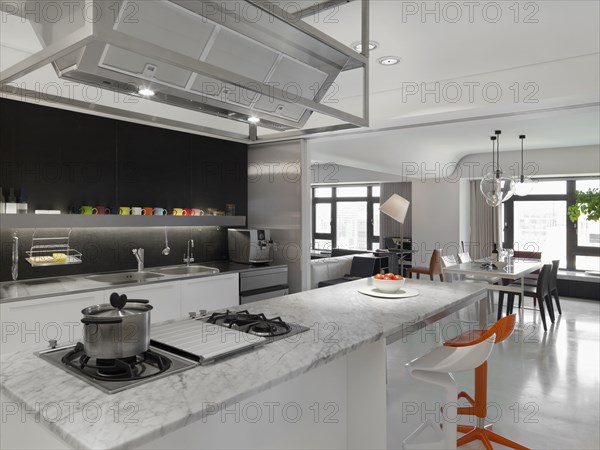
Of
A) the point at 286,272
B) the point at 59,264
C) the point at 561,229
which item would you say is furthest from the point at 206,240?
the point at 561,229

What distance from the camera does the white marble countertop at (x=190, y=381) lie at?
106 centimetres

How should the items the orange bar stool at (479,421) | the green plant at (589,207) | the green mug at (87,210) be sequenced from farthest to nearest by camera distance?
the green plant at (589,207), the green mug at (87,210), the orange bar stool at (479,421)

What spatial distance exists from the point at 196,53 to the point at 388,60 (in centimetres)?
216

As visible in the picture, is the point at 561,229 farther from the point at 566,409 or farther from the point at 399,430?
the point at 399,430

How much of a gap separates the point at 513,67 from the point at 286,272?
2980 millimetres

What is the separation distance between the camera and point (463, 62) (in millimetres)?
3502

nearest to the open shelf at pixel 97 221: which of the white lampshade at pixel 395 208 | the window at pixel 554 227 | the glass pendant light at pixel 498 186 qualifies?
the white lampshade at pixel 395 208

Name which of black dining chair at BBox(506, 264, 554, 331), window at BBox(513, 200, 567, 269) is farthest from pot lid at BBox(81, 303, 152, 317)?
window at BBox(513, 200, 567, 269)

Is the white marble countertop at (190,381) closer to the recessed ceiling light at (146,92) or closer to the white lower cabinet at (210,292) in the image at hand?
the recessed ceiling light at (146,92)

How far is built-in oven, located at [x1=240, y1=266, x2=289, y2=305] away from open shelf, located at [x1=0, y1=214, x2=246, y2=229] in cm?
66

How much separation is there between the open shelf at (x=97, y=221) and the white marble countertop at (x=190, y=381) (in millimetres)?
1823

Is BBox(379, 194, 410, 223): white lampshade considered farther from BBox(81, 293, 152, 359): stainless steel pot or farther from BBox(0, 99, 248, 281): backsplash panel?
BBox(81, 293, 152, 359): stainless steel pot

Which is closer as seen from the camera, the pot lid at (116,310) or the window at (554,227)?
the pot lid at (116,310)

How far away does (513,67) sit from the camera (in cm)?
361
